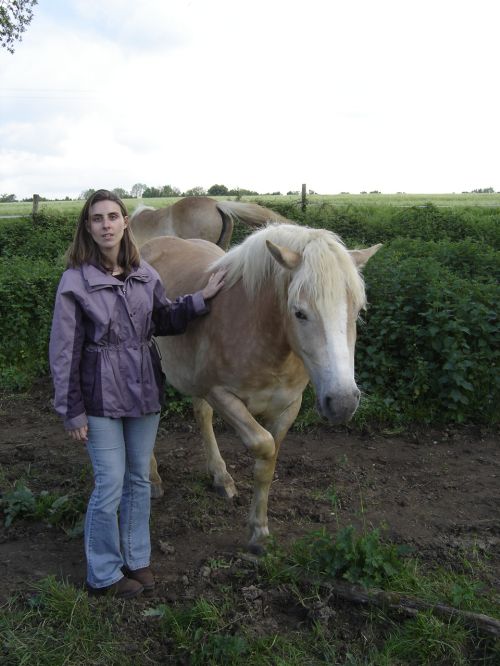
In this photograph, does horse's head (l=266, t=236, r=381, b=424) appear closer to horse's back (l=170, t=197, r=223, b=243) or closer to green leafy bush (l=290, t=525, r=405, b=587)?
green leafy bush (l=290, t=525, r=405, b=587)

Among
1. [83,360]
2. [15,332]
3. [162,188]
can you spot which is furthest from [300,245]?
[162,188]

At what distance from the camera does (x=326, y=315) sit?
2727 millimetres

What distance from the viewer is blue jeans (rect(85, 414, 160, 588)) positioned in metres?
2.93

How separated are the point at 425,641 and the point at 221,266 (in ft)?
7.53

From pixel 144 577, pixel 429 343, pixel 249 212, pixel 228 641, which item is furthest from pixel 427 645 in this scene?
pixel 249 212

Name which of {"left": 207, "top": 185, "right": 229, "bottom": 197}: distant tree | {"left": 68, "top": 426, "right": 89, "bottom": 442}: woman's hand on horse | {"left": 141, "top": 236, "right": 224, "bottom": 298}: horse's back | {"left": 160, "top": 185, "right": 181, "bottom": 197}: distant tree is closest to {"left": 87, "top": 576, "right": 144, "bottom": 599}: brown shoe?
{"left": 68, "top": 426, "right": 89, "bottom": 442}: woman's hand on horse

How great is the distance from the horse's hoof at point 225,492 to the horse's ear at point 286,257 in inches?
77.1

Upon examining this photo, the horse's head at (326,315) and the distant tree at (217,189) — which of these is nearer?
the horse's head at (326,315)

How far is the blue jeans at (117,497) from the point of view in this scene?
2.93 meters

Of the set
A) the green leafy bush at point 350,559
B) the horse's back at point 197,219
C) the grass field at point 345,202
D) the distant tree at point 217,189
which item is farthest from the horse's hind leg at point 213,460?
the distant tree at point 217,189

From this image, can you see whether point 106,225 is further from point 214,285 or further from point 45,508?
point 45,508

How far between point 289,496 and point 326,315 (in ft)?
6.11

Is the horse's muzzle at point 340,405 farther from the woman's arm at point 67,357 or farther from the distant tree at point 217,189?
the distant tree at point 217,189

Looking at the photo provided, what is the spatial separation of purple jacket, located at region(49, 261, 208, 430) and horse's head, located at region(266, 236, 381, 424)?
77cm
